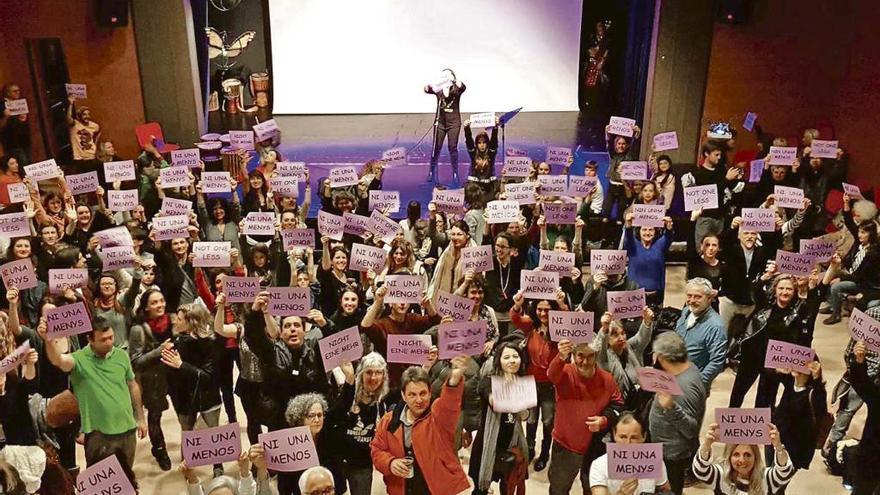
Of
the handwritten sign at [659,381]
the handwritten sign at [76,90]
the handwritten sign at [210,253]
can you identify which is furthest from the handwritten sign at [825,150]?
the handwritten sign at [76,90]

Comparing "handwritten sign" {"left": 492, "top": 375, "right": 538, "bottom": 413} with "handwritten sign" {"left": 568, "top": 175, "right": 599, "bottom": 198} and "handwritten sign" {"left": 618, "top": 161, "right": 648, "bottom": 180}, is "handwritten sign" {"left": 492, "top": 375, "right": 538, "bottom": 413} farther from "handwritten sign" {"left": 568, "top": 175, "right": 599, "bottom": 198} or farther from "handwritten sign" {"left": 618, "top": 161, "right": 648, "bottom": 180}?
"handwritten sign" {"left": 618, "top": 161, "right": 648, "bottom": 180}

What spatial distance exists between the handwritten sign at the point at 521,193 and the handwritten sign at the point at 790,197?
201cm

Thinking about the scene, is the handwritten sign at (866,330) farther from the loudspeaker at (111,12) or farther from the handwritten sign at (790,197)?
the loudspeaker at (111,12)

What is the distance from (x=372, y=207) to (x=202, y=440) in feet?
A: 11.7

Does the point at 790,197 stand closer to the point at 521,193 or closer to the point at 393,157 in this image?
the point at 521,193

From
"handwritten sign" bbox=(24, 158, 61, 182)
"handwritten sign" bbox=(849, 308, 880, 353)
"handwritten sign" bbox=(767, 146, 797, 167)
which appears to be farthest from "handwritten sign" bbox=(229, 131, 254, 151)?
"handwritten sign" bbox=(849, 308, 880, 353)

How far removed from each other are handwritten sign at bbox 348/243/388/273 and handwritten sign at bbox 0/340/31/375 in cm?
215

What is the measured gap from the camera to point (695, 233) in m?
6.89

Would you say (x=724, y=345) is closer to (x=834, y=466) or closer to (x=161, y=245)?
(x=834, y=466)

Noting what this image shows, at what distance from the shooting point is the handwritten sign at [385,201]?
7029 millimetres

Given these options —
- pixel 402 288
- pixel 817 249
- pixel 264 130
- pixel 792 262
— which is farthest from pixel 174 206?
pixel 817 249

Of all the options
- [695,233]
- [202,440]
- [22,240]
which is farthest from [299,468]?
[695,233]

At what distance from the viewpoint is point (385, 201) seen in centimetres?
707

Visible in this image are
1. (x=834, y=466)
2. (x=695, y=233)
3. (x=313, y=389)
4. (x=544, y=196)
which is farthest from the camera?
(x=544, y=196)
